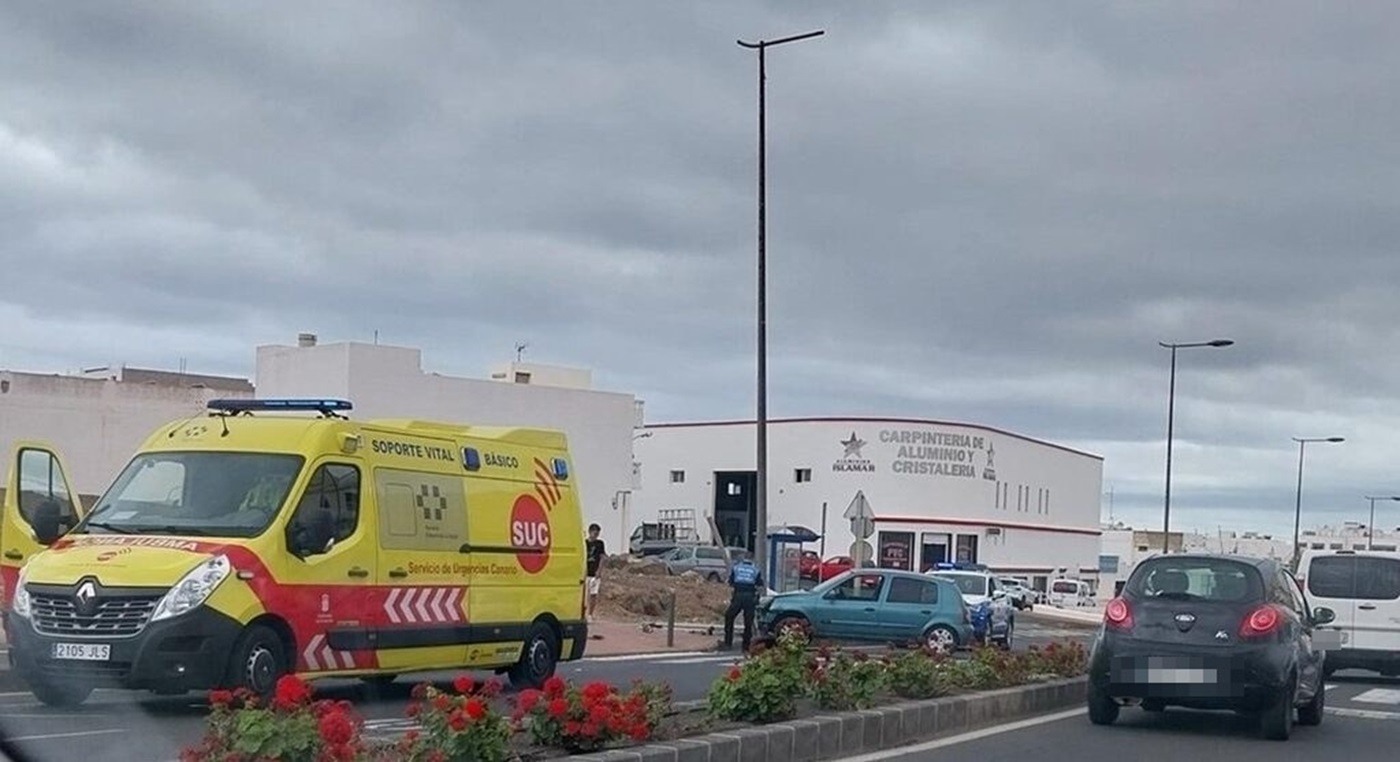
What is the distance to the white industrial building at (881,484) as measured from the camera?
2977 inches

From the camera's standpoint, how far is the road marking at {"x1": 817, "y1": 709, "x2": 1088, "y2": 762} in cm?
1220

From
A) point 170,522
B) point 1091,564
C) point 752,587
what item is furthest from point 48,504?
point 1091,564

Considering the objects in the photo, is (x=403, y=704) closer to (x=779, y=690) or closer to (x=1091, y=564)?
(x=779, y=690)

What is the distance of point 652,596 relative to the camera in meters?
37.6

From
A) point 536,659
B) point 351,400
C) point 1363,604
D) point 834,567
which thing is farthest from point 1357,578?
point 834,567

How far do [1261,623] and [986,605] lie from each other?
60.8ft

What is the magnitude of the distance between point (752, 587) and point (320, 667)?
46.5 feet

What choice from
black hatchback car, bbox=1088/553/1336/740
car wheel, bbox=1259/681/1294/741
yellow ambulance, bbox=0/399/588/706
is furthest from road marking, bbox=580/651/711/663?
car wheel, bbox=1259/681/1294/741

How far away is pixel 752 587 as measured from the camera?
27781 millimetres

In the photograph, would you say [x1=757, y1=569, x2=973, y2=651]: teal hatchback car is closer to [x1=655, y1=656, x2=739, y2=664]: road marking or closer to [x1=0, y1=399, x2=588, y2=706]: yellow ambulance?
[x1=655, y1=656, x2=739, y2=664]: road marking

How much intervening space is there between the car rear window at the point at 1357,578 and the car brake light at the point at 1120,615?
10.9 m

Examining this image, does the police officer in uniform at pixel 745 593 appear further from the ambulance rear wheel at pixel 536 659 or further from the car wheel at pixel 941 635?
the ambulance rear wheel at pixel 536 659

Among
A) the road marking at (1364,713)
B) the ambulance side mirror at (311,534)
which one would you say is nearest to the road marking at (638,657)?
the road marking at (1364,713)

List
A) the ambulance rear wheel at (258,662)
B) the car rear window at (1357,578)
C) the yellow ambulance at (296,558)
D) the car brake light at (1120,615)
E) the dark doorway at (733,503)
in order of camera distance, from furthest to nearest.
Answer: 1. the dark doorway at (733,503)
2. the car rear window at (1357,578)
3. the car brake light at (1120,615)
4. the ambulance rear wheel at (258,662)
5. the yellow ambulance at (296,558)
